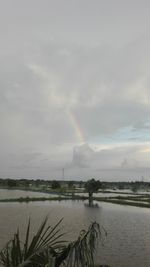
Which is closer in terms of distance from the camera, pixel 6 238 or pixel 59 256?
pixel 59 256

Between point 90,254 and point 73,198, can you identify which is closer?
point 90,254

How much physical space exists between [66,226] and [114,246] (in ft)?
52.1

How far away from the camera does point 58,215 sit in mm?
65125

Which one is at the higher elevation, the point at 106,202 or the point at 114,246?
the point at 106,202

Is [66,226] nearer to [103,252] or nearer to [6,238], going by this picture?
[6,238]

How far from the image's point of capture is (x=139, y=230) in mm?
50562

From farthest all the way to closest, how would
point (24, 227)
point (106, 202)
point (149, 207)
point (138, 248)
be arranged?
point (106, 202)
point (149, 207)
point (24, 227)
point (138, 248)

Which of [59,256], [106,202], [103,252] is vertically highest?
[106,202]

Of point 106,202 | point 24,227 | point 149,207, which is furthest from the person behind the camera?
point 106,202

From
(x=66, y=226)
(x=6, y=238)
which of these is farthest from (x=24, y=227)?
(x=6, y=238)

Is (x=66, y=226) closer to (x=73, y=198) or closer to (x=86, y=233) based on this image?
(x=86, y=233)

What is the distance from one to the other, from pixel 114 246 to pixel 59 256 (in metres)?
32.7

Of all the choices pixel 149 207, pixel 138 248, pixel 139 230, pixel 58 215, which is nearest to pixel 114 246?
pixel 138 248

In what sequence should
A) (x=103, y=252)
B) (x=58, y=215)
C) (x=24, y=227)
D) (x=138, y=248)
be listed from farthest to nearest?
(x=58, y=215), (x=24, y=227), (x=138, y=248), (x=103, y=252)
